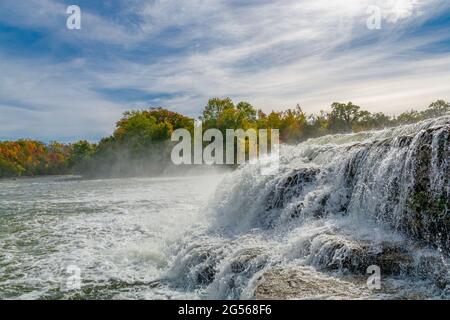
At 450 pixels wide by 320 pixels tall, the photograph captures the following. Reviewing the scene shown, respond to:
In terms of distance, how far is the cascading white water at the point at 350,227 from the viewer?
5.77 metres

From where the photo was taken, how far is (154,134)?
6419cm

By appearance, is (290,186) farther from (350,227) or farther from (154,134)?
(154,134)

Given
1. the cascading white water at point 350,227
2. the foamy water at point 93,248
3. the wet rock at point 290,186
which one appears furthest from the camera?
the wet rock at point 290,186

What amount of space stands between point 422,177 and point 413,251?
54.1 inches

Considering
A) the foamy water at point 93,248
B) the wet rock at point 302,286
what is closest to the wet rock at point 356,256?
the wet rock at point 302,286

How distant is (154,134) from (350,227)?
194 feet

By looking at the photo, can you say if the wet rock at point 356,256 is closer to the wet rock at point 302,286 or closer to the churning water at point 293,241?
the churning water at point 293,241

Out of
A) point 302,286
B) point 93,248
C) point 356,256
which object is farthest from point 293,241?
point 93,248

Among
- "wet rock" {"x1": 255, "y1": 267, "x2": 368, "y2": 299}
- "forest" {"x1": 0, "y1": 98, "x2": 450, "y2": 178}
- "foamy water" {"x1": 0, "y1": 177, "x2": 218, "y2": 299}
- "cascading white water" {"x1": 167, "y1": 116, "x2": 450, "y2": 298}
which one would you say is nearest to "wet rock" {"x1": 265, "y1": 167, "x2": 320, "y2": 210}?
"cascading white water" {"x1": 167, "y1": 116, "x2": 450, "y2": 298}

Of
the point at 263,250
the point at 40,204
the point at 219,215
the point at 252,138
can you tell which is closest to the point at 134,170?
the point at 252,138

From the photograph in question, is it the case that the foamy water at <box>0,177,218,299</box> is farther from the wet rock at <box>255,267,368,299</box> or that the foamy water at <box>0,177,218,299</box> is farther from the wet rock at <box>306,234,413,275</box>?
the wet rock at <box>306,234,413,275</box>

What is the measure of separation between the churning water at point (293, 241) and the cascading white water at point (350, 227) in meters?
0.02

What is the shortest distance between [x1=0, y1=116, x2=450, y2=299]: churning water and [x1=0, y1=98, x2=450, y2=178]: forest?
19.9 meters

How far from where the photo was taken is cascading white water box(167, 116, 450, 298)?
5770 millimetres
